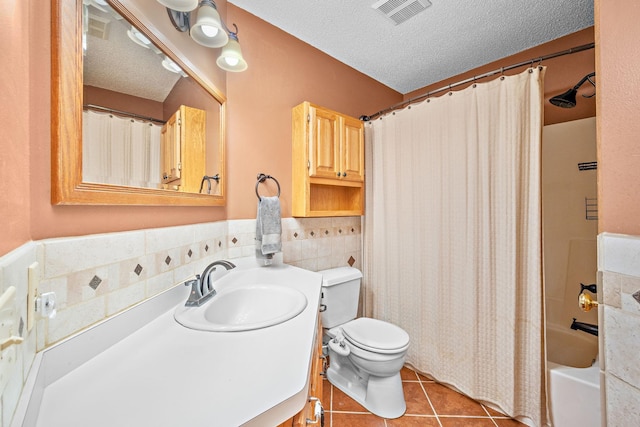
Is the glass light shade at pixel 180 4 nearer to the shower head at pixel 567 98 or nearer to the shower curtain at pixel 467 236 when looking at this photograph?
the shower curtain at pixel 467 236

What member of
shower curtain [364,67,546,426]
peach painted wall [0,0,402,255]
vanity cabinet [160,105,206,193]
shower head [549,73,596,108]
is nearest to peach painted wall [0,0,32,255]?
peach painted wall [0,0,402,255]

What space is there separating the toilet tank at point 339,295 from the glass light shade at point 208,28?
1.47m

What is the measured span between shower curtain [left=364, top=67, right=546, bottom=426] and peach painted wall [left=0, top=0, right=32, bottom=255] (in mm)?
1863

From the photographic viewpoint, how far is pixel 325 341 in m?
1.79

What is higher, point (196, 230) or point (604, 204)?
point (604, 204)

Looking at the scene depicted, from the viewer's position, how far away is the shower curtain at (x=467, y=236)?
4.48 feet

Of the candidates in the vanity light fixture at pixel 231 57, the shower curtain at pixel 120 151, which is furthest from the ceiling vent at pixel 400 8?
the shower curtain at pixel 120 151

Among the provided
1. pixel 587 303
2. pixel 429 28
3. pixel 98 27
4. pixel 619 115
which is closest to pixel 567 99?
pixel 429 28

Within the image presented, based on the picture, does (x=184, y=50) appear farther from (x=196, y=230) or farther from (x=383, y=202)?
(x=383, y=202)

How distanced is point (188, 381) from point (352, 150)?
1756mm

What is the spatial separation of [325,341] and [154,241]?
4.54 feet

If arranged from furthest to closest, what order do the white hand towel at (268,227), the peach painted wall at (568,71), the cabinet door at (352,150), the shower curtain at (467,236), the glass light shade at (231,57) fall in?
1. the cabinet door at (352,150)
2. the peach painted wall at (568,71)
3. the white hand towel at (268,227)
4. the shower curtain at (467,236)
5. the glass light shade at (231,57)

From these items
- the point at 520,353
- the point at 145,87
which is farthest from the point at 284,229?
the point at 520,353

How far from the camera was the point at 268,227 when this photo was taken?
1.48 metres
